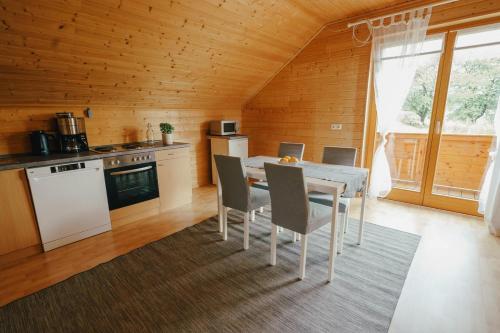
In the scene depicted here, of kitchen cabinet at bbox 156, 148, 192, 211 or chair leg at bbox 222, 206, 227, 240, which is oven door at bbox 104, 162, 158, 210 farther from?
chair leg at bbox 222, 206, 227, 240

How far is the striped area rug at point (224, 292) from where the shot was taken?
64.1 inches

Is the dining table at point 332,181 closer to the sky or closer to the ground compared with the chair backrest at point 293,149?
closer to the ground

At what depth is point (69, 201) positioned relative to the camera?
2.51m

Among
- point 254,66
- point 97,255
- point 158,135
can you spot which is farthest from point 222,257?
point 254,66

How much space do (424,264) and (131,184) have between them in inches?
124

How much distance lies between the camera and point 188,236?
2748mm

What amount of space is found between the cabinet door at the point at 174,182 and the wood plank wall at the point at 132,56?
0.70 metres

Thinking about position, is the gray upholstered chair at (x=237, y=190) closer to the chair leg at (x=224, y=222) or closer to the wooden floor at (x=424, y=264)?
the chair leg at (x=224, y=222)

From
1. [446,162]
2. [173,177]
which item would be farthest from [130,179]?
[446,162]

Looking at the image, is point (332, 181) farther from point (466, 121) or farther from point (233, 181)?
point (466, 121)

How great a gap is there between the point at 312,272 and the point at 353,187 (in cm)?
80

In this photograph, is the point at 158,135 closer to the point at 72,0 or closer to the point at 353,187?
the point at 72,0

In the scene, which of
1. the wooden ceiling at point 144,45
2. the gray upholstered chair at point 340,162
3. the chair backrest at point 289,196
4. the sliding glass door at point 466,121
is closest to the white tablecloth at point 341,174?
the gray upholstered chair at point 340,162

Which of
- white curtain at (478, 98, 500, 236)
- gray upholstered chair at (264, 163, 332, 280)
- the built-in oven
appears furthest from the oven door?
white curtain at (478, 98, 500, 236)
